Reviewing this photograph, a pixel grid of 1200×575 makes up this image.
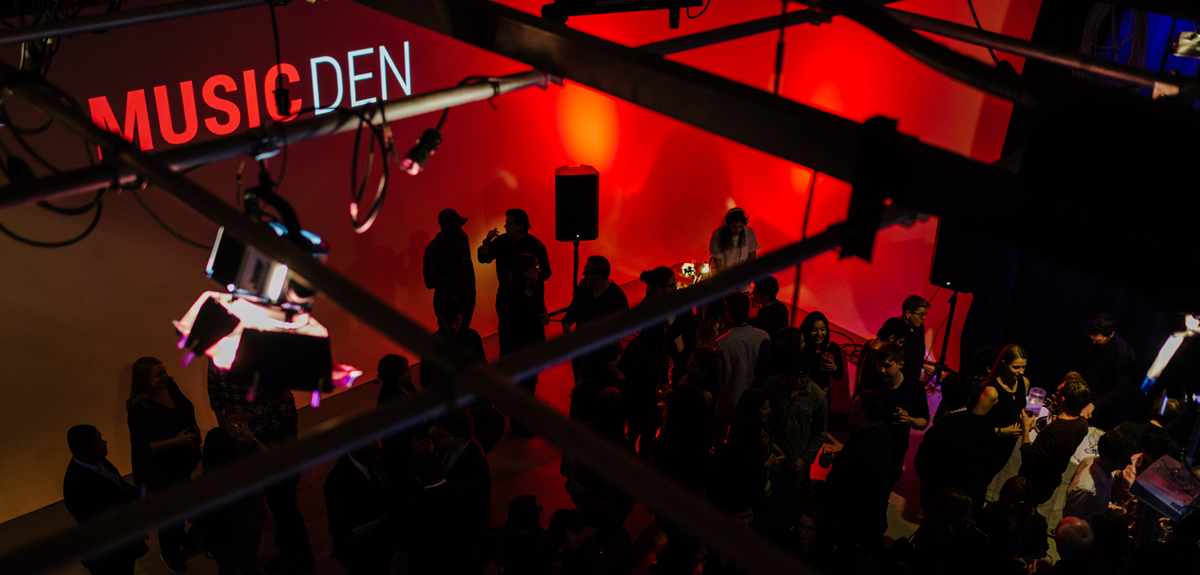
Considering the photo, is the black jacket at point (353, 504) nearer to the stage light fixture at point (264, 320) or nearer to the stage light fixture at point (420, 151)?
the stage light fixture at point (264, 320)

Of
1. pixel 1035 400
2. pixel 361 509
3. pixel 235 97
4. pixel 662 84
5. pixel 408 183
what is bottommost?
pixel 1035 400

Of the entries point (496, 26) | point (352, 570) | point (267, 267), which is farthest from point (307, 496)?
point (496, 26)

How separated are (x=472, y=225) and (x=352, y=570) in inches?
135

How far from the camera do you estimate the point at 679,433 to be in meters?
4.54

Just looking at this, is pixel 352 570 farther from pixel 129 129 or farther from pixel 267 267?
pixel 129 129

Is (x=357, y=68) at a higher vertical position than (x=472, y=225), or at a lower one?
higher

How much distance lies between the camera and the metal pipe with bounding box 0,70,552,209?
217cm

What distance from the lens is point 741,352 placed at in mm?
5203

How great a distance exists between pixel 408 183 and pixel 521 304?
1447 mm

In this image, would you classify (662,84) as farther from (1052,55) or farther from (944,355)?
(944,355)

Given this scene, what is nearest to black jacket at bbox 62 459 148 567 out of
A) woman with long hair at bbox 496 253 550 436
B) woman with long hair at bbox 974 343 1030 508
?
woman with long hair at bbox 496 253 550 436

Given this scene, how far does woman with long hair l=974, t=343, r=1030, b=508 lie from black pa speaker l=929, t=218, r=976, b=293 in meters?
1.64

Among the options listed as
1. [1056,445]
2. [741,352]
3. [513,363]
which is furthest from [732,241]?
[513,363]

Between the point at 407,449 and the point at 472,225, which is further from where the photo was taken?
the point at 472,225
